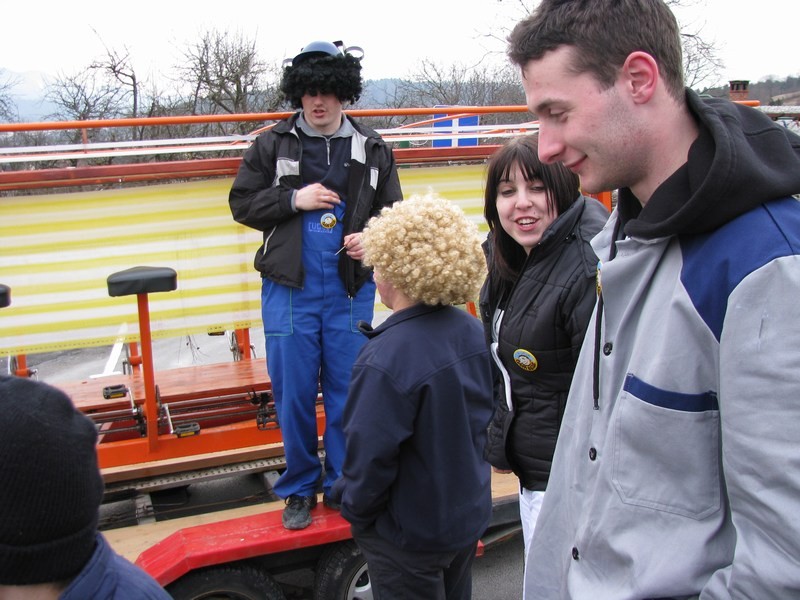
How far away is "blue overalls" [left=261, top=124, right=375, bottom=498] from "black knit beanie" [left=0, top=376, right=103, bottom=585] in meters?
1.95

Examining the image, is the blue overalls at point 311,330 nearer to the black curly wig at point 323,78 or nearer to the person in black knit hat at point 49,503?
the black curly wig at point 323,78

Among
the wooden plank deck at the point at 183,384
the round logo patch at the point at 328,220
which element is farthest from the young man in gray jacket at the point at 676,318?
the wooden plank deck at the point at 183,384

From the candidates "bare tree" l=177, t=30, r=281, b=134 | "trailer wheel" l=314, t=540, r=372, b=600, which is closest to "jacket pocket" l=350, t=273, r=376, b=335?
"trailer wheel" l=314, t=540, r=372, b=600

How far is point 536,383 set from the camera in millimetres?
2484

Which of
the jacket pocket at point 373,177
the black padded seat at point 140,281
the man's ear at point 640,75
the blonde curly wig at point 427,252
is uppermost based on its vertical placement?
the man's ear at point 640,75

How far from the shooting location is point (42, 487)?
1290mm

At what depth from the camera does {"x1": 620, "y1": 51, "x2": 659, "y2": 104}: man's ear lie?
1.25 meters

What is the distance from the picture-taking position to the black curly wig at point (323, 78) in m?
3.31

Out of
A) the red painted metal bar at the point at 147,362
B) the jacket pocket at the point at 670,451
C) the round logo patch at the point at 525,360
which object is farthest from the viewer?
the red painted metal bar at the point at 147,362

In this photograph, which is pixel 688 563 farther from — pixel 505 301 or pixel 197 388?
pixel 197 388

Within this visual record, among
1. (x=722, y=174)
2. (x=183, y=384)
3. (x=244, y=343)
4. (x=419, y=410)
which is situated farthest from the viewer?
(x=244, y=343)

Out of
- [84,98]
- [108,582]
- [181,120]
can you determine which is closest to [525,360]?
[108,582]

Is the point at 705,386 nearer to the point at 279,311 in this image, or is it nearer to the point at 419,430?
the point at 419,430

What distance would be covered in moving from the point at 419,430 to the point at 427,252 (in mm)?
615
